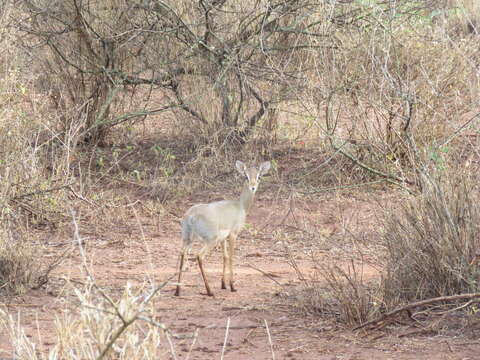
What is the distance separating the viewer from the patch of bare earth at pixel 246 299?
512 cm

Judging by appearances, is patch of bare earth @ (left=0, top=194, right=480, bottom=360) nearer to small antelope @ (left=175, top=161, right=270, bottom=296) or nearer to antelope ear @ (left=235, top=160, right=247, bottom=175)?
small antelope @ (left=175, top=161, right=270, bottom=296)

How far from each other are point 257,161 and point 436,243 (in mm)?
5339

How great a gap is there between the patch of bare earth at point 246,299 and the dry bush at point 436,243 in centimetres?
42

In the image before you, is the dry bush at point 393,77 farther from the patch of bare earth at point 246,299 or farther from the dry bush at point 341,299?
the dry bush at point 341,299

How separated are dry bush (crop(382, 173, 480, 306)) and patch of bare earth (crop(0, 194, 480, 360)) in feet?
1.39

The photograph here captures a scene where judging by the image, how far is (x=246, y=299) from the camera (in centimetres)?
649

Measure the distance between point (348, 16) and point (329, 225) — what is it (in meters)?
2.91

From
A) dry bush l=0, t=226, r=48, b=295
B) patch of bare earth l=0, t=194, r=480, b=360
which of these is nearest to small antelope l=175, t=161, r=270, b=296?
patch of bare earth l=0, t=194, r=480, b=360

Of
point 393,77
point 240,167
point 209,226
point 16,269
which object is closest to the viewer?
point 16,269

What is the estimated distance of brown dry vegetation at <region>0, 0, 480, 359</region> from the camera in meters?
5.61

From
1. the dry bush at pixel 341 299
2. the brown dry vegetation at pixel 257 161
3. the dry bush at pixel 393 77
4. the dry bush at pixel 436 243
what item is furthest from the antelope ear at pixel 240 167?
the dry bush at pixel 393 77

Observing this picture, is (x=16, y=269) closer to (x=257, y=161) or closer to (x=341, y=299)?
(x=341, y=299)


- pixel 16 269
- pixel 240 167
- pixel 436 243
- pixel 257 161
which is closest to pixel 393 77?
pixel 257 161

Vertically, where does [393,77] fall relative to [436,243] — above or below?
above
